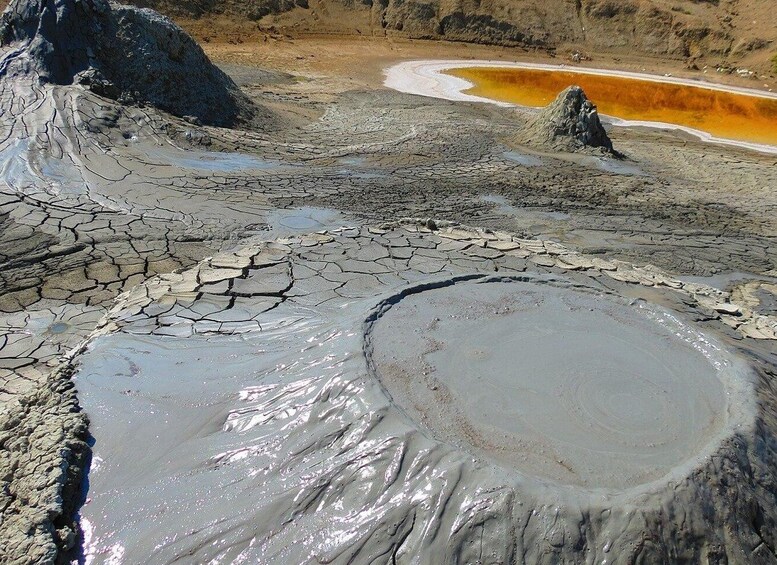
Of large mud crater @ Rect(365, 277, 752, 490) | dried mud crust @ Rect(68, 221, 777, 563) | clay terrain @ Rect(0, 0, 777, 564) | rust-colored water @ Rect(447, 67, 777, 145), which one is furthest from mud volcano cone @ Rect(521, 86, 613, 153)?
dried mud crust @ Rect(68, 221, 777, 563)

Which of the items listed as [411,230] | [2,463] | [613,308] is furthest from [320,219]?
[2,463]

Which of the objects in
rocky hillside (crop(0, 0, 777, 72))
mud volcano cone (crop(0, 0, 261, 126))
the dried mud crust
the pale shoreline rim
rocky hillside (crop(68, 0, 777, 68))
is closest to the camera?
the dried mud crust

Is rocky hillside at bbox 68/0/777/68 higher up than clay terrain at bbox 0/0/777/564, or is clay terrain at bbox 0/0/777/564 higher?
rocky hillside at bbox 68/0/777/68

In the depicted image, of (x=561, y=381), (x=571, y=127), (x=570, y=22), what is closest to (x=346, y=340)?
(x=561, y=381)

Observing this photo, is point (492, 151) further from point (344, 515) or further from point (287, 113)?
point (344, 515)

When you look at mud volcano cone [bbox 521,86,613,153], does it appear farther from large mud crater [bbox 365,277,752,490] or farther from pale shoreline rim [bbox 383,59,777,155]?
large mud crater [bbox 365,277,752,490]

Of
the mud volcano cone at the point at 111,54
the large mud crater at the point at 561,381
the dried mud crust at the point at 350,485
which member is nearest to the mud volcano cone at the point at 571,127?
the mud volcano cone at the point at 111,54

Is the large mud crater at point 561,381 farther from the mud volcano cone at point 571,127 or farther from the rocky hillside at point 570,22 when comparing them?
the rocky hillside at point 570,22
